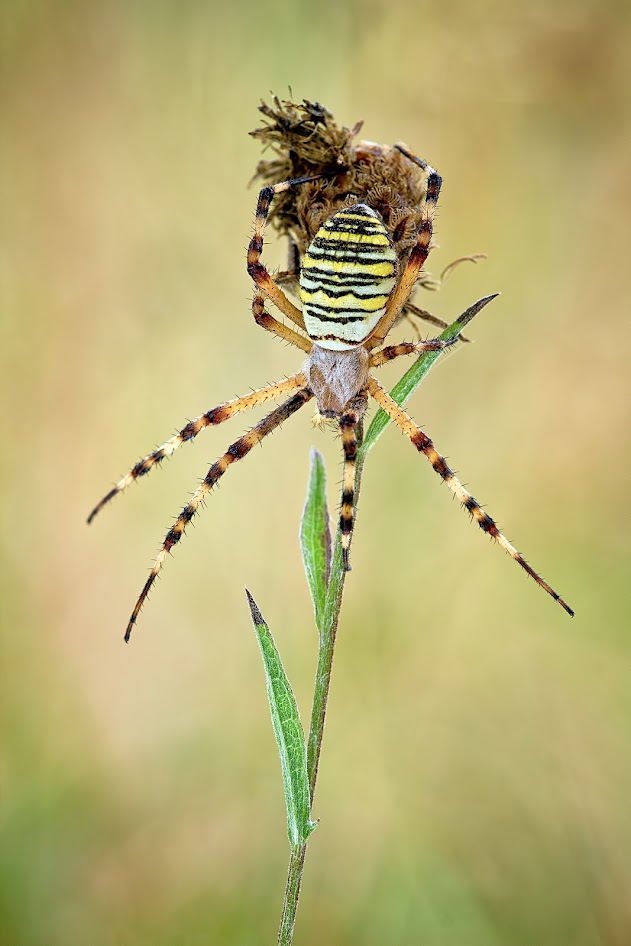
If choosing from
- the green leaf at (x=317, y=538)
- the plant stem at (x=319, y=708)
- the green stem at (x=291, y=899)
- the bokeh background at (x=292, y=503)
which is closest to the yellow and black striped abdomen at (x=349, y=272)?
the green leaf at (x=317, y=538)

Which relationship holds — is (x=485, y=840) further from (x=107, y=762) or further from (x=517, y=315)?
(x=517, y=315)

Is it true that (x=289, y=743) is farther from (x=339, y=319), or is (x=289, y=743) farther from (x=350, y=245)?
(x=350, y=245)

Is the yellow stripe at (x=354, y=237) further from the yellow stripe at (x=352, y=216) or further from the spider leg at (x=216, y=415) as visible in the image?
the spider leg at (x=216, y=415)

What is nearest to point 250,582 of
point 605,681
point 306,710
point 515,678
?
point 306,710

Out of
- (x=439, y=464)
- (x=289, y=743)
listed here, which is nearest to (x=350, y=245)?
(x=439, y=464)

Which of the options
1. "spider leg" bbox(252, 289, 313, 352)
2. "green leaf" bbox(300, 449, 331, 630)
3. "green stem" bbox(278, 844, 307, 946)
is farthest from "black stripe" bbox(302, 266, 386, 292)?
"green stem" bbox(278, 844, 307, 946)

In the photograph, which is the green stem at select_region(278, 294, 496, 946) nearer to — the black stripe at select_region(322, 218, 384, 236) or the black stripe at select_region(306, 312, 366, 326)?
the black stripe at select_region(306, 312, 366, 326)
